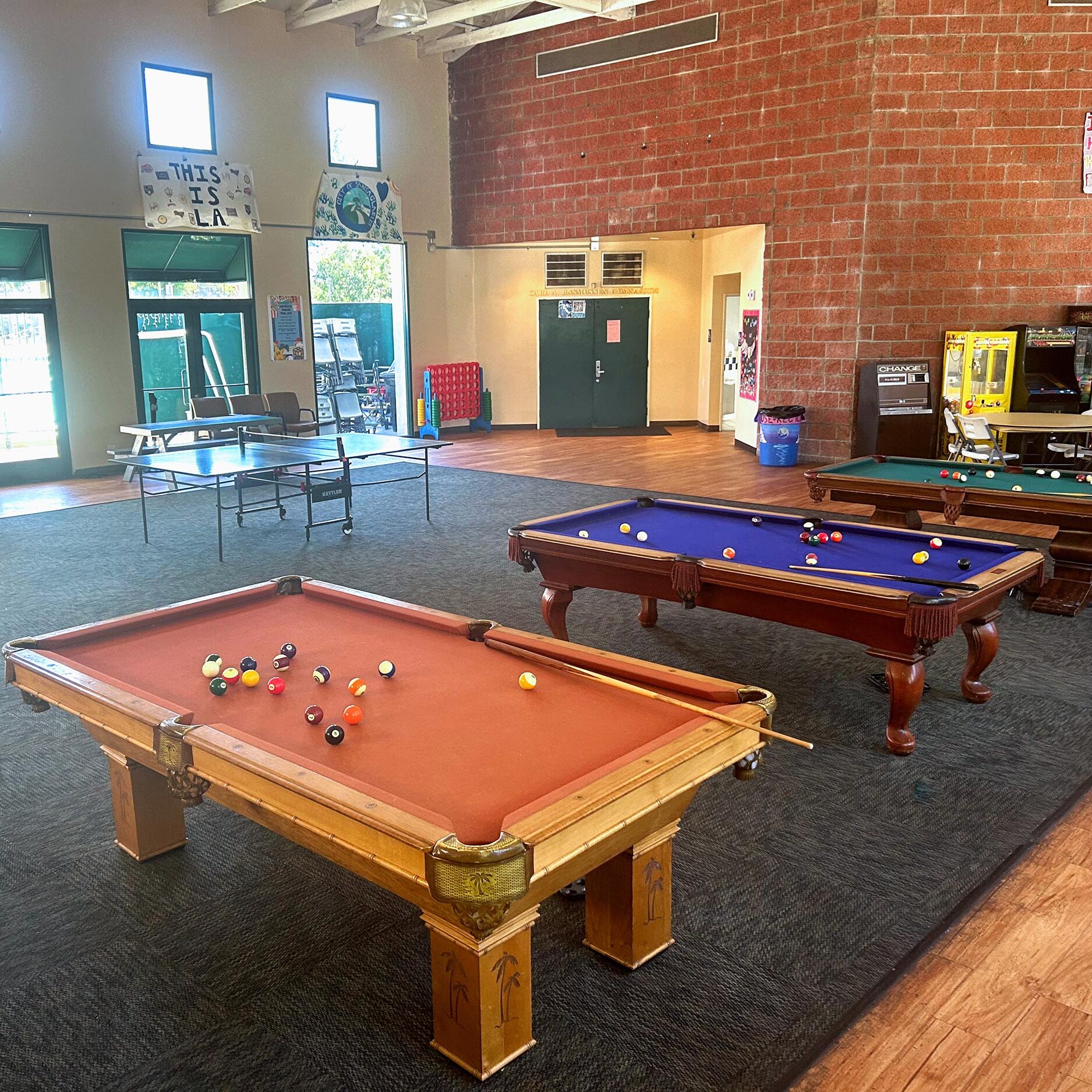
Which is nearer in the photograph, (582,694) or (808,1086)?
(808,1086)

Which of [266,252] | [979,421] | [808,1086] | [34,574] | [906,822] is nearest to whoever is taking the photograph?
[808,1086]

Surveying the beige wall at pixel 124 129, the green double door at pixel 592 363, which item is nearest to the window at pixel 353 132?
the beige wall at pixel 124 129

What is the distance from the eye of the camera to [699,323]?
14664mm

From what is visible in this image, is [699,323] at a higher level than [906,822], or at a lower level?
higher

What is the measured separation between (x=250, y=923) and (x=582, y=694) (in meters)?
1.07

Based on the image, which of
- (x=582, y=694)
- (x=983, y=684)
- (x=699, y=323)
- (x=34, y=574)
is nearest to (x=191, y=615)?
(x=582, y=694)

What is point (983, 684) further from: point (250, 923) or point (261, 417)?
point (261, 417)

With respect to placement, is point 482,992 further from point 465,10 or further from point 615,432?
point 615,432

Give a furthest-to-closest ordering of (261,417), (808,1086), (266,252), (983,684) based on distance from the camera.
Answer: (266,252)
(261,417)
(983,684)
(808,1086)

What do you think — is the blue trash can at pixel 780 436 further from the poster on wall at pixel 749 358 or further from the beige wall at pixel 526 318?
the beige wall at pixel 526 318

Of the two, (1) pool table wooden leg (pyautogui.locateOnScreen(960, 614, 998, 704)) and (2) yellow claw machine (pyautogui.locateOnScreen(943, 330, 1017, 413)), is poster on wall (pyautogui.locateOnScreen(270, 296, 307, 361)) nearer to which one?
(2) yellow claw machine (pyautogui.locateOnScreen(943, 330, 1017, 413))

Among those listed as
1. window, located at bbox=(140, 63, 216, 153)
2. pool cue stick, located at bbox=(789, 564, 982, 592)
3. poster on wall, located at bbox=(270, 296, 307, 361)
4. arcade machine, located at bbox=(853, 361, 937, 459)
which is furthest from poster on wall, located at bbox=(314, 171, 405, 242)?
pool cue stick, located at bbox=(789, 564, 982, 592)

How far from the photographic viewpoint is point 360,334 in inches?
503

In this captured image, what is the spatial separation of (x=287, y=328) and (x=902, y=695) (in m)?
9.70
